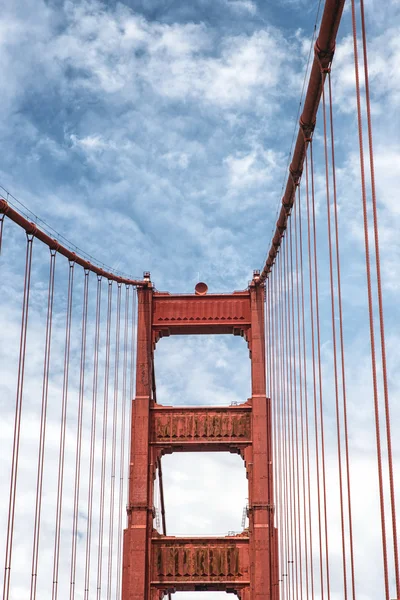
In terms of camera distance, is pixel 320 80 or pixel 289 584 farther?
pixel 289 584

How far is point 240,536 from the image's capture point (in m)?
37.6

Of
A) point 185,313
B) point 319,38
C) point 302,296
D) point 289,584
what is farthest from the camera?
point 185,313

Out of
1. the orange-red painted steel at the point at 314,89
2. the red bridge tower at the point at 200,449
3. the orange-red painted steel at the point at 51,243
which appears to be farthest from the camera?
the red bridge tower at the point at 200,449

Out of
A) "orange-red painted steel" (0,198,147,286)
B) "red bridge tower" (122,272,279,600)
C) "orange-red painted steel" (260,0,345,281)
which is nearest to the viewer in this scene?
"orange-red painted steel" (260,0,345,281)

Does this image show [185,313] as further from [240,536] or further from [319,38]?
[319,38]

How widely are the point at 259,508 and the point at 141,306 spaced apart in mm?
9801

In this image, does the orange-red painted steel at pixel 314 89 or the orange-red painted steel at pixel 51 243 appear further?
the orange-red painted steel at pixel 51 243

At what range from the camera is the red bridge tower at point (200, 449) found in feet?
120

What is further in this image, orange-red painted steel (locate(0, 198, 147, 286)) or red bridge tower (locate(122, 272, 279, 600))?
red bridge tower (locate(122, 272, 279, 600))

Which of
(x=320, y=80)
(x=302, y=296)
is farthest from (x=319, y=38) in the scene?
(x=302, y=296)

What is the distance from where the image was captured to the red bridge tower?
3669 centimetres

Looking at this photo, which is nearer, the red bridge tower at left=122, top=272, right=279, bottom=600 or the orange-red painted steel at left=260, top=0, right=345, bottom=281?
the orange-red painted steel at left=260, top=0, right=345, bottom=281

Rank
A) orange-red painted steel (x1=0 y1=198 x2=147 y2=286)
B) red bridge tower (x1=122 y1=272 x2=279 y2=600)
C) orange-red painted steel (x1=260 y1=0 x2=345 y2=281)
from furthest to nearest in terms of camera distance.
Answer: red bridge tower (x1=122 y1=272 x2=279 y2=600) < orange-red painted steel (x1=0 y1=198 x2=147 y2=286) < orange-red painted steel (x1=260 y1=0 x2=345 y2=281)

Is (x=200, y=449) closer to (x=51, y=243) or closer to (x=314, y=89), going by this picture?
(x=51, y=243)
